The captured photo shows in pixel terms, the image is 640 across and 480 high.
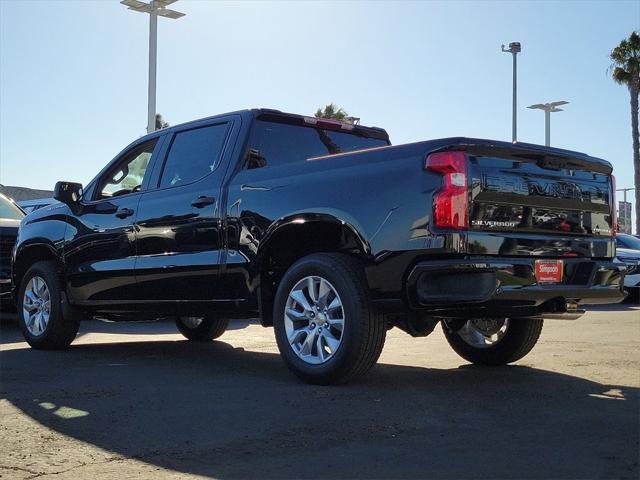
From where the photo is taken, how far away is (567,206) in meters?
5.59

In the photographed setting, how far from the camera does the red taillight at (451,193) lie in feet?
16.3

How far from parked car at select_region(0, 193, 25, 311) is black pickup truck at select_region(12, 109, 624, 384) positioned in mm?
2656

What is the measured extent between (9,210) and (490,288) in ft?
27.8

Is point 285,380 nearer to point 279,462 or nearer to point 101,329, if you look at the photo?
point 279,462

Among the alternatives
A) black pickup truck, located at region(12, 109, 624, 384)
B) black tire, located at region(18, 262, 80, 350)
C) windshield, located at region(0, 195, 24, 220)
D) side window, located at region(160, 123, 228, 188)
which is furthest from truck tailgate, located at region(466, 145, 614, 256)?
windshield, located at region(0, 195, 24, 220)

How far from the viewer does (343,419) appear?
4.48m

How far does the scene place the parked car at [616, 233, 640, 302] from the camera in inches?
682

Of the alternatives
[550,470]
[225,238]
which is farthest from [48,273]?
[550,470]

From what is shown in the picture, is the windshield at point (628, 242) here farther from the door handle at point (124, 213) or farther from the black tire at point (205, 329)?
the door handle at point (124, 213)

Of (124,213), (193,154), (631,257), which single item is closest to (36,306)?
(124,213)

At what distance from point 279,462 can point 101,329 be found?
25.2 feet

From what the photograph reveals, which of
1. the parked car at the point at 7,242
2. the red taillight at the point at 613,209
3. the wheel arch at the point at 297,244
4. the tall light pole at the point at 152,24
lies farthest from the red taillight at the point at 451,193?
the tall light pole at the point at 152,24

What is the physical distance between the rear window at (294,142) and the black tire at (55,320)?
2.64 m

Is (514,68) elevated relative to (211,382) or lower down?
elevated
